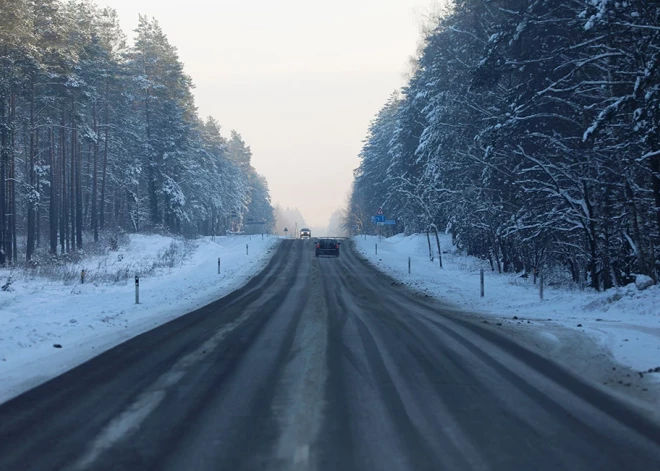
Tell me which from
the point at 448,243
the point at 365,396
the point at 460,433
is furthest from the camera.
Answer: the point at 448,243

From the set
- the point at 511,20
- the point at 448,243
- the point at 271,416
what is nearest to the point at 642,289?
the point at 511,20

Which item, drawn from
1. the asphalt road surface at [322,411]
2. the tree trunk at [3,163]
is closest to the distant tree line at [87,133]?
the tree trunk at [3,163]

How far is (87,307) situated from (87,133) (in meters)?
27.5

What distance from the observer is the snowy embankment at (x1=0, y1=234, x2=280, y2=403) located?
952 cm

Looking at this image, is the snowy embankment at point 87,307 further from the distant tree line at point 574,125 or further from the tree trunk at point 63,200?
the distant tree line at point 574,125

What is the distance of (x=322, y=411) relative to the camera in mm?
6414

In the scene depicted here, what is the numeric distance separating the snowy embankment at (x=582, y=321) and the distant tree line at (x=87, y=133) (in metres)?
24.6

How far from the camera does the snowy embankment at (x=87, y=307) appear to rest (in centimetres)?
952

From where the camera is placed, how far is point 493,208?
81.8 feet

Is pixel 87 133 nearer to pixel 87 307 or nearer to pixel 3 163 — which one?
pixel 3 163

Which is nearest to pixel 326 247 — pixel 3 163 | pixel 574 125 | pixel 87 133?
pixel 87 133

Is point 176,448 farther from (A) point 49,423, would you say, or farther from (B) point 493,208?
(B) point 493,208

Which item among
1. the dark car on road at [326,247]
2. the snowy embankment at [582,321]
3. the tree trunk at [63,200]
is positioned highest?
the tree trunk at [63,200]

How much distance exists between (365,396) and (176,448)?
2646 mm
